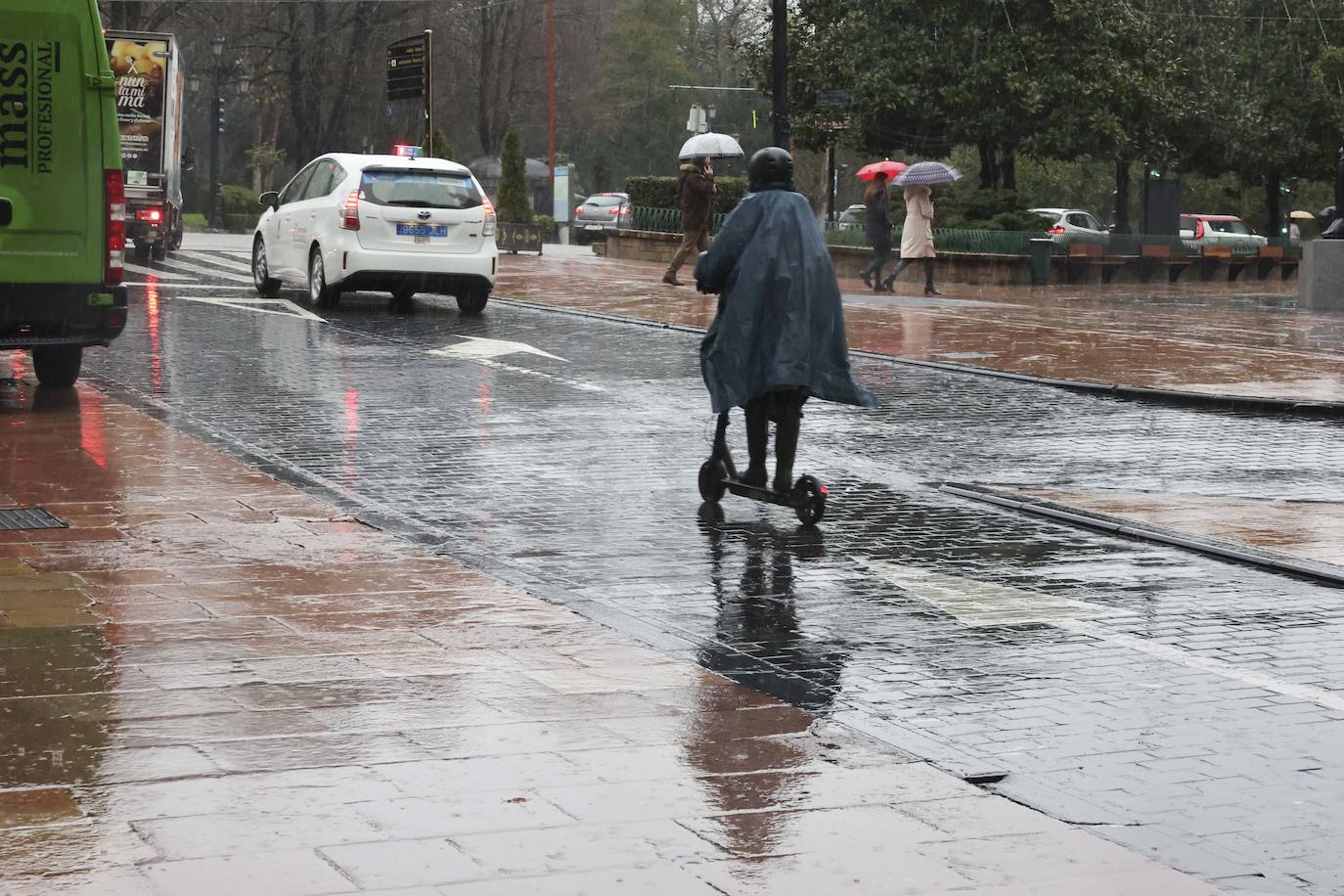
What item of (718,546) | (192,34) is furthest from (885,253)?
(192,34)

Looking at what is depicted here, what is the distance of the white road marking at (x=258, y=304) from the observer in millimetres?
19953

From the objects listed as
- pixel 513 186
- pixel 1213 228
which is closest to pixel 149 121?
pixel 513 186

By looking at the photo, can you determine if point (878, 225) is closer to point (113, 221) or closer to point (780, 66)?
point (780, 66)

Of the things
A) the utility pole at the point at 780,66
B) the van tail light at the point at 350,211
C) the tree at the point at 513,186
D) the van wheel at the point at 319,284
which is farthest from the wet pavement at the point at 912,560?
the tree at the point at 513,186

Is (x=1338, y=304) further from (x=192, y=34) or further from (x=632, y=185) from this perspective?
(x=192, y=34)

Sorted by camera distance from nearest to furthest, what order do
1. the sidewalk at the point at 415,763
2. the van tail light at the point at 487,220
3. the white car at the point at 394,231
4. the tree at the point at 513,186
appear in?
the sidewalk at the point at 415,763
the white car at the point at 394,231
the van tail light at the point at 487,220
the tree at the point at 513,186

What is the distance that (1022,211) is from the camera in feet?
106

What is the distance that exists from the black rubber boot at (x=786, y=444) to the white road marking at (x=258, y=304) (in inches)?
426

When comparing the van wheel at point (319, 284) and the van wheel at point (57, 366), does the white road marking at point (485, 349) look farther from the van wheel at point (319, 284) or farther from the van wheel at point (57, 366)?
the van wheel at point (57, 366)

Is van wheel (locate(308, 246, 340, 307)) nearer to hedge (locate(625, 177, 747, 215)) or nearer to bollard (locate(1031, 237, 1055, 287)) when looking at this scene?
bollard (locate(1031, 237, 1055, 287))

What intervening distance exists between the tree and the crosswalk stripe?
11.3 metres

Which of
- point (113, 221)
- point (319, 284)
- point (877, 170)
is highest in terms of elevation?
point (877, 170)

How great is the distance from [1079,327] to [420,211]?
7.33 m

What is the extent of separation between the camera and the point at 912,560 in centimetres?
827
